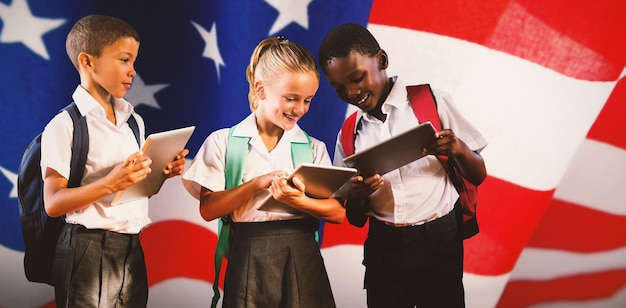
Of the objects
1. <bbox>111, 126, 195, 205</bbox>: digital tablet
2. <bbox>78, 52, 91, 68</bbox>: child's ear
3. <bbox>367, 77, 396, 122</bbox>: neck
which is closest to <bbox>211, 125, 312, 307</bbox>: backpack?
<bbox>111, 126, 195, 205</bbox>: digital tablet

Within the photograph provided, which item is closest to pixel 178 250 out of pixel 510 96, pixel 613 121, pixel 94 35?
pixel 94 35

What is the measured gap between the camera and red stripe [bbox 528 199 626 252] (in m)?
2.67

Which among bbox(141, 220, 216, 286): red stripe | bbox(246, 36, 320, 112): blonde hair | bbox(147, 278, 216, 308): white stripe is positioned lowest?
bbox(147, 278, 216, 308): white stripe

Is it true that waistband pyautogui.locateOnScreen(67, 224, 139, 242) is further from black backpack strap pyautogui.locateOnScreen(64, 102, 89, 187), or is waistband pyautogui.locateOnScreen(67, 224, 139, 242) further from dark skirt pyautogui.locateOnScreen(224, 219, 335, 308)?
dark skirt pyautogui.locateOnScreen(224, 219, 335, 308)

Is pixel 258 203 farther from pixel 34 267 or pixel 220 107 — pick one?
pixel 220 107

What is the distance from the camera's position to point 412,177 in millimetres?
1858

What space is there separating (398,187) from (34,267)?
1.08 m

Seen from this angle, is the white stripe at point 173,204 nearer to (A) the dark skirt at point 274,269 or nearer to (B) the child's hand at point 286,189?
(A) the dark skirt at point 274,269

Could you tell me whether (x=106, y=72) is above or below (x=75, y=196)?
above

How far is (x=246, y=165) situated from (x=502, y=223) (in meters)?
1.39

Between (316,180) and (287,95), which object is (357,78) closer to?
(287,95)

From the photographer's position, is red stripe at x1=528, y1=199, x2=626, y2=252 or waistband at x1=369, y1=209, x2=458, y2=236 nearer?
waistband at x1=369, y1=209, x2=458, y2=236

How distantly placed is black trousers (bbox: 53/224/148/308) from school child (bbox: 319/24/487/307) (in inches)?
26.0

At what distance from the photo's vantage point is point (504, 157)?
105 inches
